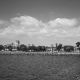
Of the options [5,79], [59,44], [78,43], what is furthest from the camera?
[59,44]

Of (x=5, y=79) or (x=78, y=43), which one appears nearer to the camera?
(x=5, y=79)

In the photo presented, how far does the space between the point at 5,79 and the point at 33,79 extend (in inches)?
265

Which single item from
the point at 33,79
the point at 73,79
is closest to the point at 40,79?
the point at 33,79

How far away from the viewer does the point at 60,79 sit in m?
27.3

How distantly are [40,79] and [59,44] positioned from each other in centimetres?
17605

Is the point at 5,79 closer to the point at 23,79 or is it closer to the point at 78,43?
the point at 23,79

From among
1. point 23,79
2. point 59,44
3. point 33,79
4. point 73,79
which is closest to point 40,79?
point 33,79

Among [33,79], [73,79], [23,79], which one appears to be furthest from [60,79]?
[23,79]

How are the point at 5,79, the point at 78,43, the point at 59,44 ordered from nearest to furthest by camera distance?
the point at 5,79 < the point at 78,43 < the point at 59,44

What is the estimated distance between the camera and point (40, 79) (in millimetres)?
26609

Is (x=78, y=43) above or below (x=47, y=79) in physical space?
above

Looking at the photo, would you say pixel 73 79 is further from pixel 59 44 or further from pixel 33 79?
pixel 59 44

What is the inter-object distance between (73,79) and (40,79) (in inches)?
324

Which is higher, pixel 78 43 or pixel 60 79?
pixel 78 43
